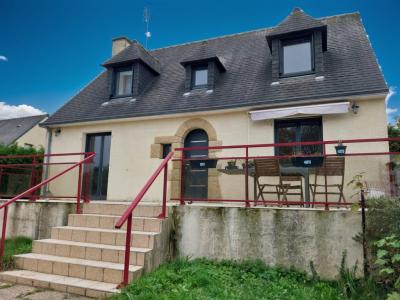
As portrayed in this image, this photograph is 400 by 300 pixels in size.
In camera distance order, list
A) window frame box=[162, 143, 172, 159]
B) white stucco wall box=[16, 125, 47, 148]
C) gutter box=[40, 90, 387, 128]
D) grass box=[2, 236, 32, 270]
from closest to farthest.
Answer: grass box=[2, 236, 32, 270], gutter box=[40, 90, 387, 128], window frame box=[162, 143, 172, 159], white stucco wall box=[16, 125, 47, 148]

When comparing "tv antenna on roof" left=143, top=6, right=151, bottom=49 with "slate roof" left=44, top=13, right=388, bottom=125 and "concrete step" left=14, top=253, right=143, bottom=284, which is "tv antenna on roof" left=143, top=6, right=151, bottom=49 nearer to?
"slate roof" left=44, top=13, right=388, bottom=125

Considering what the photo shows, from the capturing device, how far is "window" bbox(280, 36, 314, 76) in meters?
8.39

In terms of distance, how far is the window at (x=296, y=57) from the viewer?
27.5 feet

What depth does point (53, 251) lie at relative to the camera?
4.80m

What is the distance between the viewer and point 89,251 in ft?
14.9

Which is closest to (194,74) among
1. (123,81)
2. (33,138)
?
(123,81)

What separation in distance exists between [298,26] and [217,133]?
3776 mm

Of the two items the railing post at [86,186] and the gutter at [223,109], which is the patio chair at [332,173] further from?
the railing post at [86,186]

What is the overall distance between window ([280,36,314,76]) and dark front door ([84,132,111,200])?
240 inches

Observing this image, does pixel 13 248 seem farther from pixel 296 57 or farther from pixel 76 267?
pixel 296 57

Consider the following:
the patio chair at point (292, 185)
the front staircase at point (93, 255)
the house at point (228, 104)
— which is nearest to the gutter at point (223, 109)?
the house at point (228, 104)

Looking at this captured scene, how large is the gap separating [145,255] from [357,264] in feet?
9.80

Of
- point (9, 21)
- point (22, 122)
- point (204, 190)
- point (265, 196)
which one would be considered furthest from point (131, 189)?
point (22, 122)

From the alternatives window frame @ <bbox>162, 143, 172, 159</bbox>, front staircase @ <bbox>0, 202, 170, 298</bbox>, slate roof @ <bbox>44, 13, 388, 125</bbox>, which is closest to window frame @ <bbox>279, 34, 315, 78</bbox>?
slate roof @ <bbox>44, 13, 388, 125</bbox>
